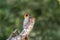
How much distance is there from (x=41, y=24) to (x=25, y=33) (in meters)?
2.44

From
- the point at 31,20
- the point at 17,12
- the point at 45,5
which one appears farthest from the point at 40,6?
the point at 31,20

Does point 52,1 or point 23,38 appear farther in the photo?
point 52,1

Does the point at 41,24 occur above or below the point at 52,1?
below

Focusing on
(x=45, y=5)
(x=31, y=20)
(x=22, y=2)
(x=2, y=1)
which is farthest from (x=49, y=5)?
(x=31, y=20)

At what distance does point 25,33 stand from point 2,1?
241cm

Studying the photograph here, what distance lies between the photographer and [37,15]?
4.23 metres

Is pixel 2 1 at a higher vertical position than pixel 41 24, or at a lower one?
higher

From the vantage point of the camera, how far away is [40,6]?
4.19 metres

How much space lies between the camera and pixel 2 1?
13.8ft

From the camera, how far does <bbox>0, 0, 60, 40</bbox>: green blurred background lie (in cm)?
407

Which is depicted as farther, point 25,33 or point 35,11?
point 35,11

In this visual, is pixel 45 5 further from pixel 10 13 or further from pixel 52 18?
pixel 10 13

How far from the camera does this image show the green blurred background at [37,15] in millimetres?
4074

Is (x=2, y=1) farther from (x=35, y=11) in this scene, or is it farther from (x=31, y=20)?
(x=31, y=20)
